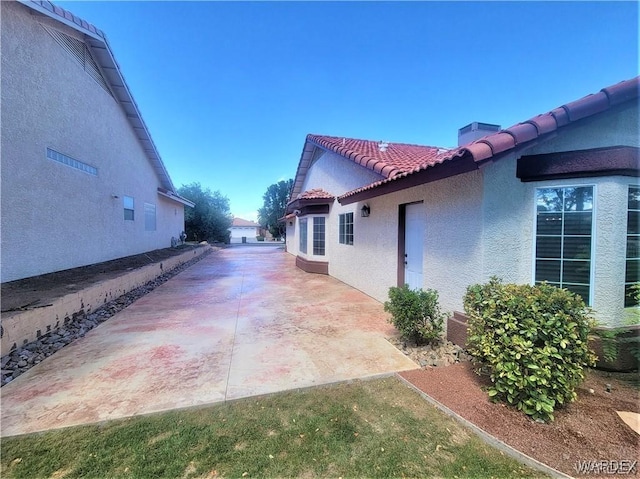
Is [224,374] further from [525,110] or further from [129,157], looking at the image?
[525,110]

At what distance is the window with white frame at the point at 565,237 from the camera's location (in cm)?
448

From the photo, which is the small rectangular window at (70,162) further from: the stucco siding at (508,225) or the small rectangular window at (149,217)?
the stucco siding at (508,225)

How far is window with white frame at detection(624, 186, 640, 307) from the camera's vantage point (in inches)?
173

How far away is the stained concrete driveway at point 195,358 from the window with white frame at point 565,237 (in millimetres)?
2909

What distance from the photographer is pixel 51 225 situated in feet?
28.6

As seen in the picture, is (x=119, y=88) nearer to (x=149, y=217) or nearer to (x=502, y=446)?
(x=149, y=217)

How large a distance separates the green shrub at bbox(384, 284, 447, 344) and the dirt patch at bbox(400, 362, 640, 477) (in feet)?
2.99

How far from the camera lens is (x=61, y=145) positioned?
928 centimetres

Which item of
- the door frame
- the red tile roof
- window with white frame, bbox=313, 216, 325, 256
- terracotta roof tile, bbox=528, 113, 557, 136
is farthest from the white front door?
window with white frame, bbox=313, 216, 325, 256

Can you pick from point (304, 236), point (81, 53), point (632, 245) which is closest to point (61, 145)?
point (81, 53)

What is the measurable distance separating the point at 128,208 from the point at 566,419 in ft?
58.2

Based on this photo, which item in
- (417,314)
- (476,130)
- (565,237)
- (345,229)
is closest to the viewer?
(565,237)

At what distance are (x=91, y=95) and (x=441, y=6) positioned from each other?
45.9 ft

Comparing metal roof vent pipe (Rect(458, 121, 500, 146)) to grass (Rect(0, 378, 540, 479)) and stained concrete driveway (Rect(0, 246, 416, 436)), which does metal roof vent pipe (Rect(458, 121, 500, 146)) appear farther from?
grass (Rect(0, 378, 540, 479))
